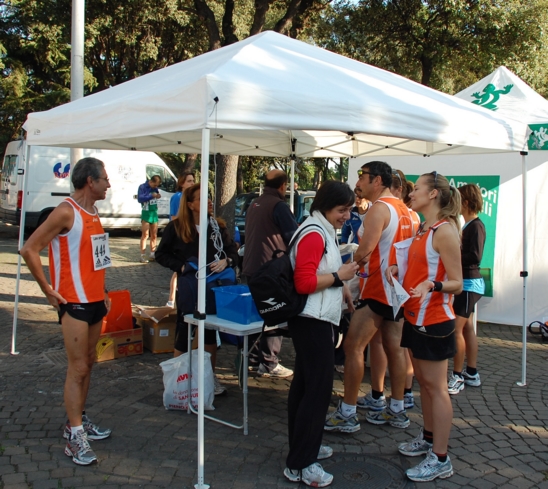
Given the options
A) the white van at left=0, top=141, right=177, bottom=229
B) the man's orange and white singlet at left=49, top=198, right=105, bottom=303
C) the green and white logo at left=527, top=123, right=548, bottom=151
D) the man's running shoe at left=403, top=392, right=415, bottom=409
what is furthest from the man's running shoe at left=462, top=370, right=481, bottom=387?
the white van at left=0, top=141, right=177, bottom=229

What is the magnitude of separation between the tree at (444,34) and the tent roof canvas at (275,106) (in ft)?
36.5

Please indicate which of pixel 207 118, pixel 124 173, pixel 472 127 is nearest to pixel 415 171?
pixel 472 127

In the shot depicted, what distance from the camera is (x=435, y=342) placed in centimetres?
328

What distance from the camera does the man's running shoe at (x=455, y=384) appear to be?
495 centimetres

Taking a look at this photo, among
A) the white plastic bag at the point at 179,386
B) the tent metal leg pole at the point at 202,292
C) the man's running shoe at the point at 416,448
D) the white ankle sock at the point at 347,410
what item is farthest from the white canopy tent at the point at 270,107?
the man's running shoe at the point at 416,448

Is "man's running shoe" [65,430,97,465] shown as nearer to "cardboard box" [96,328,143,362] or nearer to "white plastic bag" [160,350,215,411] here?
"white plastic bag" [160,350,215,411]

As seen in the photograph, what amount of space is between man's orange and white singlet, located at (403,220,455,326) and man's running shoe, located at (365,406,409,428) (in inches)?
47.5

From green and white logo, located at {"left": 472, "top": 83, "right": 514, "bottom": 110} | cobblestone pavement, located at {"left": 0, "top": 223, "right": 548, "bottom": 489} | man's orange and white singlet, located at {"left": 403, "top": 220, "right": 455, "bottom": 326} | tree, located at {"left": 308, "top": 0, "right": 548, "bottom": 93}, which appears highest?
tree, located at {"left": 308, "top": 0, "right": 548, "bottom": 93}

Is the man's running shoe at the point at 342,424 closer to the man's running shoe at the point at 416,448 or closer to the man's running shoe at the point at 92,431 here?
the man's running shoe at the point at 416,448

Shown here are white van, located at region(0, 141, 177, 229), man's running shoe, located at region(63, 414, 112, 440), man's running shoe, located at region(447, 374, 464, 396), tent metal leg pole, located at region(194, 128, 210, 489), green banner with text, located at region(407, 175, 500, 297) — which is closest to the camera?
tent metal leg pole, located at region(194, 128, 210, 489)

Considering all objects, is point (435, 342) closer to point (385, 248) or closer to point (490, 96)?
point (385, 248)

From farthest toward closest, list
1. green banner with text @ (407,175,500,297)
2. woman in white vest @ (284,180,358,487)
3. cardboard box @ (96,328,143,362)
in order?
1. green banner with text @ (407,175,500,297)
2. cardboard box @ (96,328,143,362)
3. woman in white vest @ (284,180,358,487)

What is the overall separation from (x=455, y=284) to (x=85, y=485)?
8.05 feet

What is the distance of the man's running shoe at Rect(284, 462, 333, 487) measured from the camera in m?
Answer: 3.28
